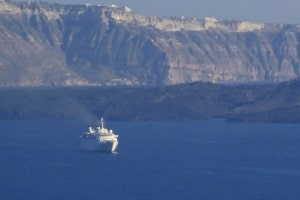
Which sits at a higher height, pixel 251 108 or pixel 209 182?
pixel 251 108

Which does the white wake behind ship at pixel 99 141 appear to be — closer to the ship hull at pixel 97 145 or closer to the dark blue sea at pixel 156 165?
the ship hull at pixel 97 145

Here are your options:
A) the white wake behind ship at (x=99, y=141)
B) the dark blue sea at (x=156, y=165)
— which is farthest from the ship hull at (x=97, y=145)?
the dark blue sea at (x=156, y=165)

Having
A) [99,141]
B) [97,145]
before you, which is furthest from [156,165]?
[97,145]

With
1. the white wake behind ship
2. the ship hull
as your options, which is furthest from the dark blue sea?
the white wake behind ship

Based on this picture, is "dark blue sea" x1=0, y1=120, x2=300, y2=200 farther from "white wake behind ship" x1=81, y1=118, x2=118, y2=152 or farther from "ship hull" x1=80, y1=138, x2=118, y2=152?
"white wake behind ship" x1=81, y1=118, x2=118, y2=152

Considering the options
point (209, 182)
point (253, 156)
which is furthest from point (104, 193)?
point (253, 156)

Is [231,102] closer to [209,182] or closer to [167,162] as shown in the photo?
[167,162]

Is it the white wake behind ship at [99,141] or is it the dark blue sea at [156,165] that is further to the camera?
the white wake behind ship at [99,141]
